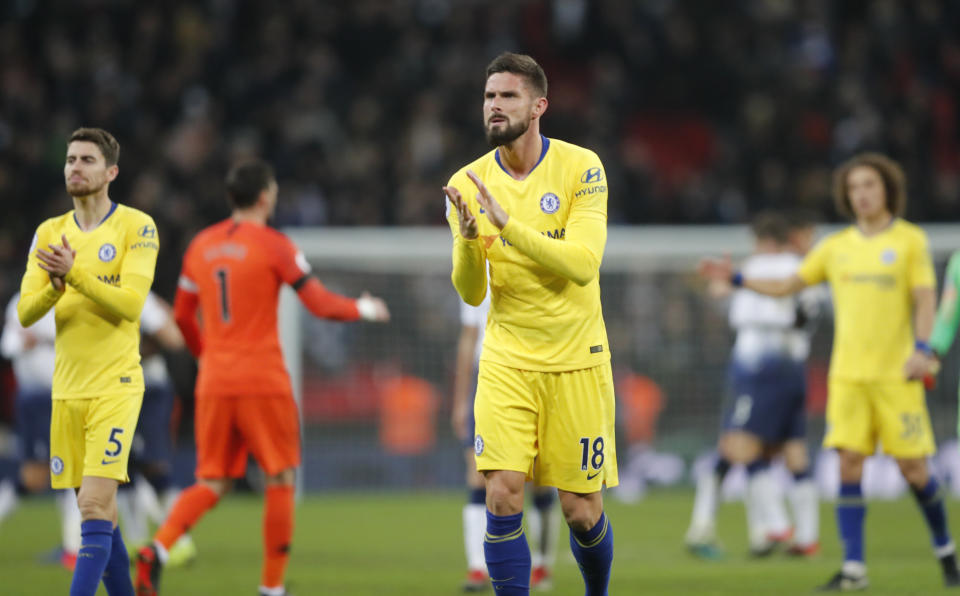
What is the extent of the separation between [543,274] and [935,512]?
3.65 m

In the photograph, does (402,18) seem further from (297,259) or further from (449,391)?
(297,259)

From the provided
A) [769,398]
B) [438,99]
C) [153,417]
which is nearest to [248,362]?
[153,417]

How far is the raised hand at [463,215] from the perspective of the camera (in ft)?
16.4

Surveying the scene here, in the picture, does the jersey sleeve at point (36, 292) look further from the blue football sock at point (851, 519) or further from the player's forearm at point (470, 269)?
the blue football sock at point (851, 519)

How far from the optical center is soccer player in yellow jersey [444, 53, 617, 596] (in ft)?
17.7

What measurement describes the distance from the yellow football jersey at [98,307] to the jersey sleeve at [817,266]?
13.3ft

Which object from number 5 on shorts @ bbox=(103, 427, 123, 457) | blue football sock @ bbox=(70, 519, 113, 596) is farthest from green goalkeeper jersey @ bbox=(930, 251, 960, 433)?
blue football sock @ bbox=(70, 519, 113, 596)

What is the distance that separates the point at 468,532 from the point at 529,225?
3236 millimetres

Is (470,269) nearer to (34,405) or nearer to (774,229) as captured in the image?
(774,229)

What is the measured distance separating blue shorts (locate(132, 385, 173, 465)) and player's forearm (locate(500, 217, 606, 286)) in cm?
537

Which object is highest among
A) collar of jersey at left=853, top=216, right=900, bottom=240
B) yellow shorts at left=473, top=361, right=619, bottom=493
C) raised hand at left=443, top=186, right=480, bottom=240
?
collar of jersey at left=853, top=216, right=900, bottom=240

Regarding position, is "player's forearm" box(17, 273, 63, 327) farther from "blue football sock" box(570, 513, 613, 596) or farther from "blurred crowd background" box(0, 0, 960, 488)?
"blurred crowd background" box(0, 0, 960, 488)

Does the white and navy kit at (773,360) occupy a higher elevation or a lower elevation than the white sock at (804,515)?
higher

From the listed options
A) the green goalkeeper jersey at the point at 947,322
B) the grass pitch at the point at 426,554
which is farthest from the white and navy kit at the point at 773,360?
the green goalkeeper jersey at the point at 947,322
